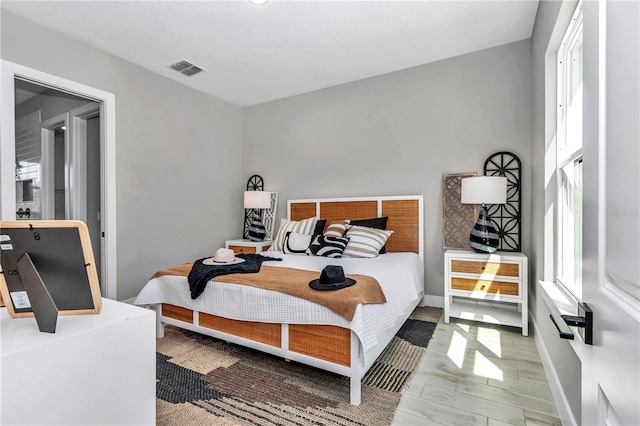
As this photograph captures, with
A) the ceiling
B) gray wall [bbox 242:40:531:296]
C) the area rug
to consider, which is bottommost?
the area rug

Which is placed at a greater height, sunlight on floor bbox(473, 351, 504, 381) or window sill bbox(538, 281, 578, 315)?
window sill bbox(538, 281, 578, 315)

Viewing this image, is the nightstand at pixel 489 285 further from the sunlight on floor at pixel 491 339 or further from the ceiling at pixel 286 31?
the ceiling at pixel 286 31

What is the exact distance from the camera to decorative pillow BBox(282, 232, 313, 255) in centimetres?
349

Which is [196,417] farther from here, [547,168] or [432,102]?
[432,102]

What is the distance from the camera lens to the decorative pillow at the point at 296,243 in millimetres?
3490

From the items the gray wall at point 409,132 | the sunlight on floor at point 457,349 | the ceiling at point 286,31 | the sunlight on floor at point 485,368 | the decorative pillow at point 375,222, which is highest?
the ceiling at point 286,31

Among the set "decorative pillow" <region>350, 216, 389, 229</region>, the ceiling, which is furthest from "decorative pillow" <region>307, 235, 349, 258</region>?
the ceiling

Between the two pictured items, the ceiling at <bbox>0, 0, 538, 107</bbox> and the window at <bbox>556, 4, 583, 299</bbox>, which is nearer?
the window at <bbox>556, 4, 583, 299</bbox>

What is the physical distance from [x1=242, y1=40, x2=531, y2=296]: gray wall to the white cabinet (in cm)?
311

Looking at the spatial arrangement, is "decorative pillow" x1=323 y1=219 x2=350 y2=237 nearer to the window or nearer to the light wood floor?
the light wood floor

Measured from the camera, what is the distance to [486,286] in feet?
9.32

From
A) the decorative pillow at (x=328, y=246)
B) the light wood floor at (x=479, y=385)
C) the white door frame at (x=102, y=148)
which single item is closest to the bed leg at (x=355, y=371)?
the light wood floor at (x=479, y=385)

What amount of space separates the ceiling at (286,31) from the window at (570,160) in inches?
37.1

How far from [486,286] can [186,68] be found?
13.0ft
